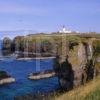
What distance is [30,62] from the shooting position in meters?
137

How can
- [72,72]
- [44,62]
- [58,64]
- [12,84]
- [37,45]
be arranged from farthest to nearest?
[37,45], [44,62], [12,84], [58,64], [72,72]

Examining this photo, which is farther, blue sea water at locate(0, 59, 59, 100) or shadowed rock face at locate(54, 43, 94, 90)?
blue sea water at locate(0, 59, 59, 100)

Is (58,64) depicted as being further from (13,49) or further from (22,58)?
(13,49)

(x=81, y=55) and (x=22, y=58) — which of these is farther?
(x=22, y=58)

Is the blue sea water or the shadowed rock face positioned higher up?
the shadowed rock face

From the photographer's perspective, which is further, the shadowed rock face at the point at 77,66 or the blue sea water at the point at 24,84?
the blue sea water at the point at 24,84

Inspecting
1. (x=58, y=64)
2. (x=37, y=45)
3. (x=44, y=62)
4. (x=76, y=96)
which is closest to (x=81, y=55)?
(x=58, y=64)

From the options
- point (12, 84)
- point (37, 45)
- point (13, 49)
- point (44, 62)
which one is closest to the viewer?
point (12, 84)

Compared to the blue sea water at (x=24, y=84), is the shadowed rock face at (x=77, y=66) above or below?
above

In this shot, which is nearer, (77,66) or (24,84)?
(77,66)

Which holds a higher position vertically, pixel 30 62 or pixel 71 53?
pixel 71 53

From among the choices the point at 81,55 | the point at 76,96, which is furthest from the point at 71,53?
the point at 76,96

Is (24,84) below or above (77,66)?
below

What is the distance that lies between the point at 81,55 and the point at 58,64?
10.7 metres
